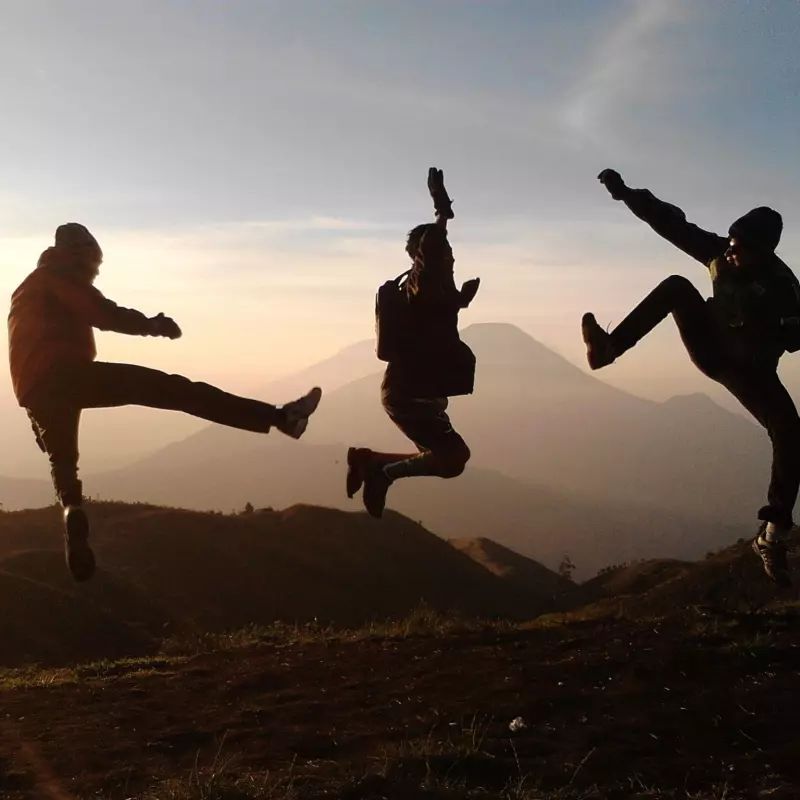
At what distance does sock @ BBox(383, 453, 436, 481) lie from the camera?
239 inches

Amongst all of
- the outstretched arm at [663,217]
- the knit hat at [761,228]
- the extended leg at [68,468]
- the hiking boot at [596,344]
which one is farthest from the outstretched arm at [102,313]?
the knit hat at [761,228]

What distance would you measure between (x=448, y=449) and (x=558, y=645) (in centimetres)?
168

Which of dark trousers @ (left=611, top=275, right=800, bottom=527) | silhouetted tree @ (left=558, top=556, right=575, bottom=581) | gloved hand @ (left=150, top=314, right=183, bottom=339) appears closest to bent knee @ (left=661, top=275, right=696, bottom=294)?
dark trousers @ (left=611, top=275, right=800, bottom=527)

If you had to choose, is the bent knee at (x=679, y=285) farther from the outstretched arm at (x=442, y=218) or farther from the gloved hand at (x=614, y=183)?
the outstretched arm at (x=442, y=218)

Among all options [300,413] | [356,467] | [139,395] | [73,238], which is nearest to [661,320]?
[300,413]

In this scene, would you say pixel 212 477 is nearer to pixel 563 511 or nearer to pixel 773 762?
pixel 563 511

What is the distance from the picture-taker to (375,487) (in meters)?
6.57

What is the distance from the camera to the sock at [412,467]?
6.08 meters

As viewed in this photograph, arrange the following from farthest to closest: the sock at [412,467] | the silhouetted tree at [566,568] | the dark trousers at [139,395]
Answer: the silhouetted tree at [566,568] → the sock at [412,467] → the dark trousers at [139,395]

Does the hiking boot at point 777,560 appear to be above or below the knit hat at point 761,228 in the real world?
below

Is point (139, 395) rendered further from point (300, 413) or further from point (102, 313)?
point (300, 413)

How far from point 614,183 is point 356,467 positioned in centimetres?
295

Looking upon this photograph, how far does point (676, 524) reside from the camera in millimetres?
173125

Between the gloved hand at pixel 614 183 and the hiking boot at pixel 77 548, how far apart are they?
173 inches
